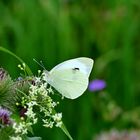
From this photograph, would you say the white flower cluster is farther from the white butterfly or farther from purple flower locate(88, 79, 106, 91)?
purple flower locate(88, 79, 106, 91)

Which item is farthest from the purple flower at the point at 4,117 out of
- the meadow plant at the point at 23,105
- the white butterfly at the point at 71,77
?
the white butterfly at the point at 71,77

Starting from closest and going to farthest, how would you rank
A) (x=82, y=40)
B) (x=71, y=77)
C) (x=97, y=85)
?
1. (x=71, y=77)
2. (x=97, y=85)
3. (x=82, y=40)

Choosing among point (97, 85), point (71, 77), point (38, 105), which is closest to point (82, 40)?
point (97, 85)

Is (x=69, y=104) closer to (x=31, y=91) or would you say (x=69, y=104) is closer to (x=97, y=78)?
(x=97, y=78)

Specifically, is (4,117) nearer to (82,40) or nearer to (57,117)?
(57,117)

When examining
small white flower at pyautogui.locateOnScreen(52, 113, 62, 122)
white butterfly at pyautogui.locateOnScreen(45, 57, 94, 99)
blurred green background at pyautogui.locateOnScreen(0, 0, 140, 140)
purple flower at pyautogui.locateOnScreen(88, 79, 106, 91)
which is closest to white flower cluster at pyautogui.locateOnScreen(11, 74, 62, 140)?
small white flower at pyautogui.locateOnScreen(52, 113, 62, 122)

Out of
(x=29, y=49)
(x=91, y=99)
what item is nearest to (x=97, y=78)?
(x=91, y=99)
